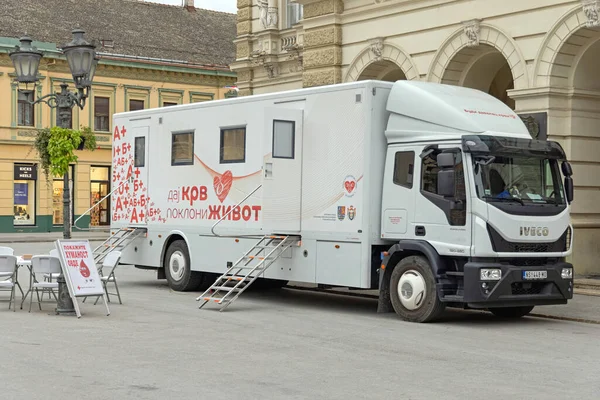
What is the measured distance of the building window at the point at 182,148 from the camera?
62.8 feet

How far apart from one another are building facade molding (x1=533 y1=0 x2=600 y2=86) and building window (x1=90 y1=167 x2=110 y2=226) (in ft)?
114

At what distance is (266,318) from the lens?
15.0 meters

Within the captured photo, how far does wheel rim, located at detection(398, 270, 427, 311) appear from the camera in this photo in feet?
48.1

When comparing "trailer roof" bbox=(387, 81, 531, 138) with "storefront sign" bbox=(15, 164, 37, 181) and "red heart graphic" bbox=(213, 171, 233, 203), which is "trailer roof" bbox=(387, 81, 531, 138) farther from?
"storefront sign" bbox=(15, 164, 37, 181)

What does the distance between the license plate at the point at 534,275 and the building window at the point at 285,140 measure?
4.18 m

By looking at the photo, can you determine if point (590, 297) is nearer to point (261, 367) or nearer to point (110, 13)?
point (261, 367)

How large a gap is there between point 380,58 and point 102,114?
105 ft

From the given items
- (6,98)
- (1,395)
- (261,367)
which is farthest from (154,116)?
(6,98)

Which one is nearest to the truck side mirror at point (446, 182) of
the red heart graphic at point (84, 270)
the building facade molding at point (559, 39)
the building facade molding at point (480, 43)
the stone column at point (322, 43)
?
the red heart graphic at point (84, 270)

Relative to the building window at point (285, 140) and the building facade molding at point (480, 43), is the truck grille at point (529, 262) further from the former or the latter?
the building facade molding at point (480, 43)

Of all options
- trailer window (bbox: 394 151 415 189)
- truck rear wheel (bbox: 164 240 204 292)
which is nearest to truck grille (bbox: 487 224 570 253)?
trailer window (bbox: 394 151 415 189)

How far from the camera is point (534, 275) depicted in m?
14.5

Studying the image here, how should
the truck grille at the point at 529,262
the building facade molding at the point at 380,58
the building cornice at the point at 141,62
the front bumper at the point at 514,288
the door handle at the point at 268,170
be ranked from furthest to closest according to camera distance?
the building cornice at the point at 141,62 < the building facade molding at the point at 380,58 < the door handle at the point at 268,170 < the truck grille at the point at 529,262 < the front bumper at the point at 514,288

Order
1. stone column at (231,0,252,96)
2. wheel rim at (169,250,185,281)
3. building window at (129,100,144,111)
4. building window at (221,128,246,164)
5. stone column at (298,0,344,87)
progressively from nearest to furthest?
building window at (221,128,246,164) → wheel rim at (169,250,185,281) → stone column at (298,0,344,87) → stone column at (231,0,252,96) → building window at (129,100,144,111)
